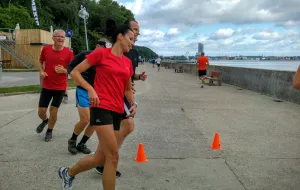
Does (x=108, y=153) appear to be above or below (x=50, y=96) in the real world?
below

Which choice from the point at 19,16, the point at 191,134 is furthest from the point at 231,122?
the point at 19,16

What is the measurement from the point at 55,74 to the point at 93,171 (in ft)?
7.07

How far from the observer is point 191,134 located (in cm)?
651

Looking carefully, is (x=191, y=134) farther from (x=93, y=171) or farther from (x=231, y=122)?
(x=93, y=171)

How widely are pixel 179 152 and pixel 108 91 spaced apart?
250cm

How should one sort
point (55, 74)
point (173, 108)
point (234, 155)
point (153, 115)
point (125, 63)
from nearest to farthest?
point (125, 63)
point (234, 155)
point (55, 74)
point (153, 115)
point (173, 108)

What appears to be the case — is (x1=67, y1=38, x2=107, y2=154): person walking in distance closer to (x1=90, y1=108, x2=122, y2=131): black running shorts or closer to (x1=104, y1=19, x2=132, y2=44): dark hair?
(x1=104, y1=19, x2=132, y2=44): dark hair

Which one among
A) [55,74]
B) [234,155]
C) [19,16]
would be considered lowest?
[234,155]

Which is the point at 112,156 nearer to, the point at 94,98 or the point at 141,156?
the point at 94,98

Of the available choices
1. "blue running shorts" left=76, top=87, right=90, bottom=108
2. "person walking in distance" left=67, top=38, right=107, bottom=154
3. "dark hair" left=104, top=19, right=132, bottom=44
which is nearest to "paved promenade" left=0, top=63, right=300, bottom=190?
"person walking in distance" left=67, top=38, right=107, bottom=154

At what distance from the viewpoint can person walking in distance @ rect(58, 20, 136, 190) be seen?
10.1 feet

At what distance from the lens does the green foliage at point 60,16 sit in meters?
39.2

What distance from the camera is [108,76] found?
10.2 feet

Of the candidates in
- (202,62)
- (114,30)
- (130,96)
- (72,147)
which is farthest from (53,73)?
(202,62)
